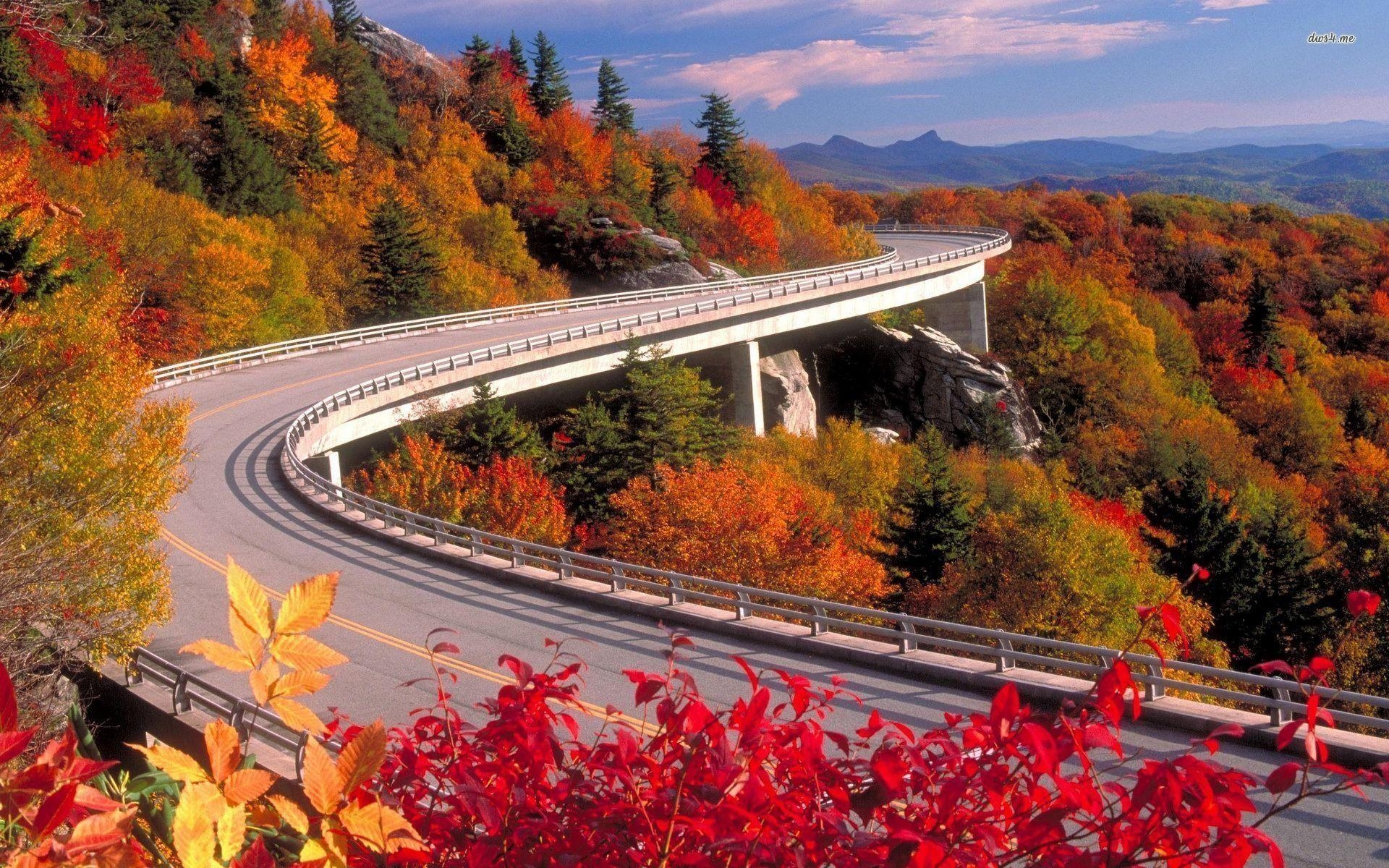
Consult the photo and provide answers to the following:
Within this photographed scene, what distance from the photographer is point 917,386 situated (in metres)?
65.0

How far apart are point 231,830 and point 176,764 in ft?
0.57

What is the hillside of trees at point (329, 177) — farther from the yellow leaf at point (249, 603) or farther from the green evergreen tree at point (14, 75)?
the yellow leaf at point (249, 603)

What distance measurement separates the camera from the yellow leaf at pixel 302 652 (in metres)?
2.25

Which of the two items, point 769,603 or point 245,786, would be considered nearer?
point 245,786

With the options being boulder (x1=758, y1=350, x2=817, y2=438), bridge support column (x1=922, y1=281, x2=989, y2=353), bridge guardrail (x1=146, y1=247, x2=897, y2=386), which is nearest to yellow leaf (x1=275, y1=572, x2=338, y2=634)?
bridge guardrail (x1=146, y1=247, x2=897, y2=386)

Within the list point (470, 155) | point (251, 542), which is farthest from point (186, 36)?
point (251, 542)

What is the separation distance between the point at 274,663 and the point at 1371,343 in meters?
99.3

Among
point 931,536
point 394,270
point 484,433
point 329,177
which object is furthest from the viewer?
point 329,177

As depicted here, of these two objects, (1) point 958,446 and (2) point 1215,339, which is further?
(2) point 1215,339

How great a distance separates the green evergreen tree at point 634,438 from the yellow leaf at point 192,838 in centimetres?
3548

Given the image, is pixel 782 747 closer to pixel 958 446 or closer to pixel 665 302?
pixel 665 302

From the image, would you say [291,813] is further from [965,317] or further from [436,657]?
[965,317]

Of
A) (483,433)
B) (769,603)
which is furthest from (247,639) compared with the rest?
(483,433)

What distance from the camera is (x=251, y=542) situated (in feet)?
75.8
